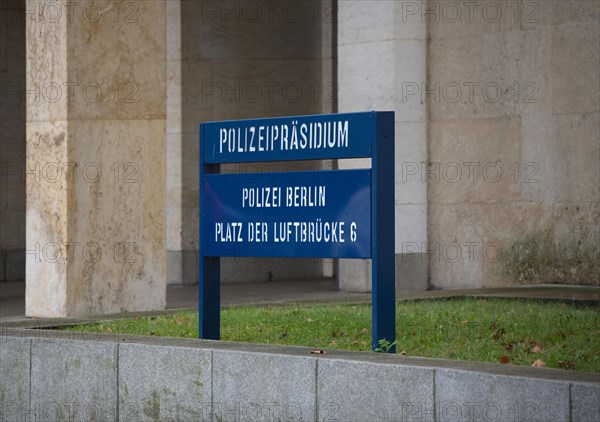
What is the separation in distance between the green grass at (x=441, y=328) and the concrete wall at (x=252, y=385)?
1.18 meters

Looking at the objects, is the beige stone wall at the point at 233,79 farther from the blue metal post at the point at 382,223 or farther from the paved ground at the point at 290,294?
the blue metal post at the point at 382,223

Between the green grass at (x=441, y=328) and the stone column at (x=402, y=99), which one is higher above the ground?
the stone column at (x=402, y=99)

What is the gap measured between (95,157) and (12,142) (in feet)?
26.0

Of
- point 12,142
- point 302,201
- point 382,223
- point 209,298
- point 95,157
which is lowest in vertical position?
point 209,298

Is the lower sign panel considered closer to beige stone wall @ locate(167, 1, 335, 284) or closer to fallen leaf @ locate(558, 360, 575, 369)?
fallen leaf @ locate(558, 360, 575, 369)

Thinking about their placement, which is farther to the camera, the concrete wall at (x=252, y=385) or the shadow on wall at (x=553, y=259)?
the shadow on wall at (x=553, y=259)

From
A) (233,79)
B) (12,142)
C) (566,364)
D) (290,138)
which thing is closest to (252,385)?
(290,138)

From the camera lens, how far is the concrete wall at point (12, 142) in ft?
63.6

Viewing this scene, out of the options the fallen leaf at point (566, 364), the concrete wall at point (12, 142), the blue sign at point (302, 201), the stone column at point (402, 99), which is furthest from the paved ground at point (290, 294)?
the fallen leaf at point (566, 364)

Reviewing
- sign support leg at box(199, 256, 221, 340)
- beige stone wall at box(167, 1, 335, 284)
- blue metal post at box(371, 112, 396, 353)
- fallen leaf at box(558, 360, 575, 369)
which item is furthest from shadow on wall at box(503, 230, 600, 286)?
blue metal post at box(371, 112, 396, 353)

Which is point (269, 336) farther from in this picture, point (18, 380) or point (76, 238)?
point (76, 238)

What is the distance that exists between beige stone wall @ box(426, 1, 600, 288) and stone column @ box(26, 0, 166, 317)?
3.97 m

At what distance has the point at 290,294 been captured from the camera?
15.2m

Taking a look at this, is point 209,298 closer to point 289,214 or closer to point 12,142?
point 289,214
